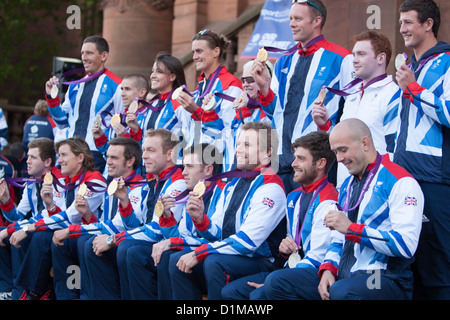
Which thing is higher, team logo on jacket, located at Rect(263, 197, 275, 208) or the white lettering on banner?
the white lettering on banner

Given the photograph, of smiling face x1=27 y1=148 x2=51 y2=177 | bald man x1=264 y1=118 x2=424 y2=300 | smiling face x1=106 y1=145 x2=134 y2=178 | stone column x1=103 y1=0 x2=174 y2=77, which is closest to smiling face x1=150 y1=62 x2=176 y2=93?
smiling face x1=106 y1=145 x2=134 y2=178

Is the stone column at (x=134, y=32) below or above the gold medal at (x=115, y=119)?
above

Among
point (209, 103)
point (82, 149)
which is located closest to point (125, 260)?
point (209, 103)

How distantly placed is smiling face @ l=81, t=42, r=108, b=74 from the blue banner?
2.38 meters

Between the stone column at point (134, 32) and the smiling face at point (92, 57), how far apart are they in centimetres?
569

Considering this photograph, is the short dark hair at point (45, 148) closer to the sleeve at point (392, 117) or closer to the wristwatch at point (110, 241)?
the wristwatch at point (110, 241)

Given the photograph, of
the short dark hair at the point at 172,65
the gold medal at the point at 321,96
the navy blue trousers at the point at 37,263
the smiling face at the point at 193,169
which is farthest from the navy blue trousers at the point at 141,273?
the short dark hair at the point at 172,65

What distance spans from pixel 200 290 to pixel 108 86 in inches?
132

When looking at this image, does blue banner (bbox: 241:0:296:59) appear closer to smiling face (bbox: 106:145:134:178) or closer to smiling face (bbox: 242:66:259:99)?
smiling face (bbox: 106:145:134:178)

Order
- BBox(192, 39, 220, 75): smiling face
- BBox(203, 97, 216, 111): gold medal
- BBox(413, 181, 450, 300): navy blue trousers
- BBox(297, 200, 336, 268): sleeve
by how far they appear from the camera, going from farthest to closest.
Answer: BBox(192, 39, 220, 75): smiling face → BBox(203, 97, 216, 111): gold medal → BBox(297, 200, 336, 268): sleeve → BBox(413, 181, 450, 300): navy blue trousers

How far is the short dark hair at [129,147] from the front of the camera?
7809 millimetres

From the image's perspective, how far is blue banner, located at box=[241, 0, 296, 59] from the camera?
34.0 feet

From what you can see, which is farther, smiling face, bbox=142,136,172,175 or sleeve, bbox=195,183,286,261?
smiling face, bbox=142,136,172,175
